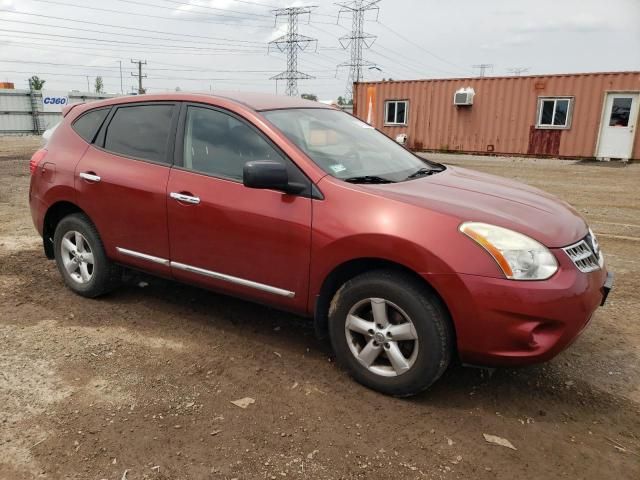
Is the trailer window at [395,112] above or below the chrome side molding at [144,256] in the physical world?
above

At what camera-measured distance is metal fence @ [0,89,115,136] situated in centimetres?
2903

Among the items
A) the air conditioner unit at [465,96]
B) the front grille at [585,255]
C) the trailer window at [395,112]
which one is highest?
the air conditioner unit at [465,96]

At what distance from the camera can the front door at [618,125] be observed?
17.4 meters

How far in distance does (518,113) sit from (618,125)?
10.7ft

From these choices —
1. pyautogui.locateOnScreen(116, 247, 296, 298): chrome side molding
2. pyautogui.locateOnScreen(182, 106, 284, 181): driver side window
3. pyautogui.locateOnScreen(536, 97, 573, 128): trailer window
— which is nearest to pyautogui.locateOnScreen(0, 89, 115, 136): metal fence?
pyautogui.locateOnScreen(536, 97, 573, 128): trailer window

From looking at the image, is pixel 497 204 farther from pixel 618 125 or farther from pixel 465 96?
pixel 465 96

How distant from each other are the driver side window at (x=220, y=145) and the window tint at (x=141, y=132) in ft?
0.74

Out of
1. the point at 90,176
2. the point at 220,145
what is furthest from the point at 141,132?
the point at 220,145

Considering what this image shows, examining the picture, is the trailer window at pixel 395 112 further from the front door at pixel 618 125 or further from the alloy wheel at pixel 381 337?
the alloy wheel at pixel 381 337

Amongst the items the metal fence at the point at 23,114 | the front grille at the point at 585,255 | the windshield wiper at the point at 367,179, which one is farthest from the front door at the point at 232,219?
the metal fence at the point at 23,114

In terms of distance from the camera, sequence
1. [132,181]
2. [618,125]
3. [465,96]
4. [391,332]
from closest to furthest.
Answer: [391,332], [132,181], [618,125], [465,96]

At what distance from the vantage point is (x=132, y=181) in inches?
151

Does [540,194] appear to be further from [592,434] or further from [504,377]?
[592,434]

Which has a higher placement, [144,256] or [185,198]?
[185,198]
